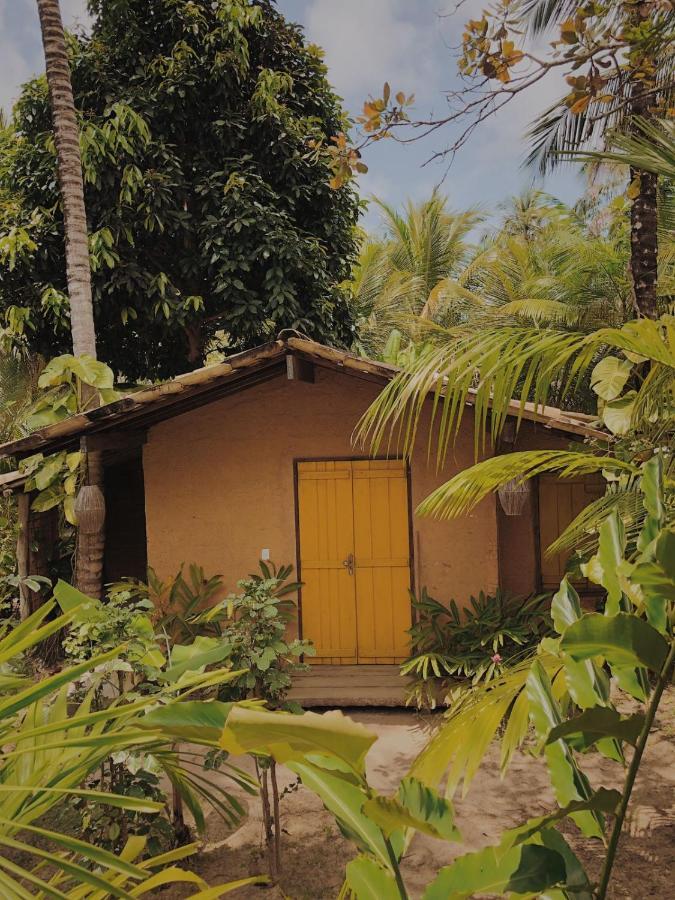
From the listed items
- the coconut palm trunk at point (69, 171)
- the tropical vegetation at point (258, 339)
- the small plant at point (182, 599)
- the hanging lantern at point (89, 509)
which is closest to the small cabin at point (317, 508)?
the small plant at point (182, 599)

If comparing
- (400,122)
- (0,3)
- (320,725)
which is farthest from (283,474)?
(0,3)

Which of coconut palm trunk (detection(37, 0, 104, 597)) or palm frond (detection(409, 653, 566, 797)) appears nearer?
palm frond (detection(409, 653, 566, 797))

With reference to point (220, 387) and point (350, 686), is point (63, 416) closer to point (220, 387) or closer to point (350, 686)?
point (220, 387)

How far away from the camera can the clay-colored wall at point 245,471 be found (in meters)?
6.53

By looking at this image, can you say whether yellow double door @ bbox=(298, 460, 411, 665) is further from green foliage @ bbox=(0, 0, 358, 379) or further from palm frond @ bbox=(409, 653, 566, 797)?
green foliage @ bbox=(0, 0, 358, 379)

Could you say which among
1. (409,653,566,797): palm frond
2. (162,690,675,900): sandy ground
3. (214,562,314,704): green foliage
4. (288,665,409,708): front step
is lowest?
(162,690,675,900): sandy ground

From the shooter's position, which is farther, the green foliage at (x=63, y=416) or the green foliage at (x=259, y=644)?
the green foliage at (x=63, y=416)

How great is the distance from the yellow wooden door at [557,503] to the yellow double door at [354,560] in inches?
59.4

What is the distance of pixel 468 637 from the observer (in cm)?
617

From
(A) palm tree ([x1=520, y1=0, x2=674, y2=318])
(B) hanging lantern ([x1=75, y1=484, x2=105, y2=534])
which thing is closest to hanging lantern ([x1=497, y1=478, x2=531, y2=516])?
(A) palm tree ([x1=520, y1=0, x2=674, y2=318])

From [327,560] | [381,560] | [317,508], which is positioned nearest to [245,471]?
[317,508]

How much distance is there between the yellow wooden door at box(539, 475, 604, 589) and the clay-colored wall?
3.77ft

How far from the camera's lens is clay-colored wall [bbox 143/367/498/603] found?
653 cm

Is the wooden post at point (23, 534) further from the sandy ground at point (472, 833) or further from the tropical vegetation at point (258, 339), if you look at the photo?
the sandy ground at point (472, 833)
